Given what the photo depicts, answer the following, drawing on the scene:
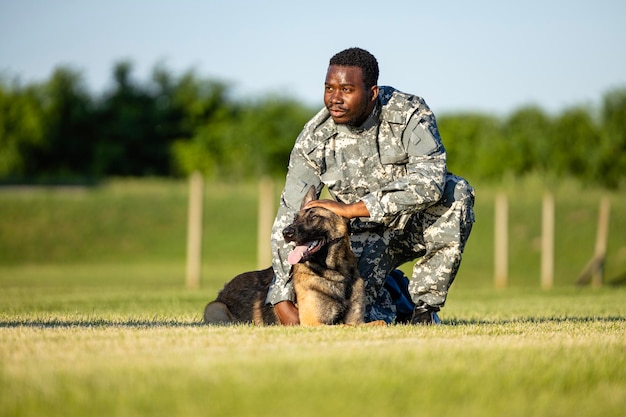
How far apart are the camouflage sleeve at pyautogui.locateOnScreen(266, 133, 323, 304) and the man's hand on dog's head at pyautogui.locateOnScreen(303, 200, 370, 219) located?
0.39 meters

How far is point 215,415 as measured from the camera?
3.39 meters

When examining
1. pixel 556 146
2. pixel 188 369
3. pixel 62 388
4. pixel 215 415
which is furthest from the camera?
pixel 556 146

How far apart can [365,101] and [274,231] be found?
123cm

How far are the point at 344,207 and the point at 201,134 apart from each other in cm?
4489

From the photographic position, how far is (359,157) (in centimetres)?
→ 763

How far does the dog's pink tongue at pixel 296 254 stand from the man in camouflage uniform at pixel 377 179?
274 millimetres

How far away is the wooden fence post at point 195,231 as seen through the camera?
19906mm

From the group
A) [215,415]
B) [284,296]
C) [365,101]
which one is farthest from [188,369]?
[365,101]

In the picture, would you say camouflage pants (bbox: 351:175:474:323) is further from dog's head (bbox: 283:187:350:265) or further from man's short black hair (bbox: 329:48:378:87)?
man's short black hair (bbox: 329:48:378:87)

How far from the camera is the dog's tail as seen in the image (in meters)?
7.60

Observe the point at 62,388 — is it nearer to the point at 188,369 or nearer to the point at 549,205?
the point at 188,369

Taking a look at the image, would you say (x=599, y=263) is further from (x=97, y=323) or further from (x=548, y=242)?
(x=97, y=323)

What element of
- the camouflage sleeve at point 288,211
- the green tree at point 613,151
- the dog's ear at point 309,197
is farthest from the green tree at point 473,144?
the dog's ear at point 309,197

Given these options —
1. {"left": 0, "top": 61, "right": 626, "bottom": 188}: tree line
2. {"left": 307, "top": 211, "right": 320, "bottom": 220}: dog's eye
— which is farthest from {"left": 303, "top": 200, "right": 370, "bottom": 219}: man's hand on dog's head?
{"left": 0, "top": 61, "right": 626, "bottom": 188}: tree line
